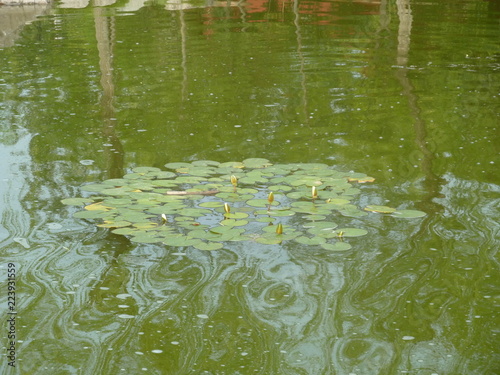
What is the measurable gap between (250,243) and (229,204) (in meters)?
0.66

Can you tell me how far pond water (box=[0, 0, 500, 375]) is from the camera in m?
4.16

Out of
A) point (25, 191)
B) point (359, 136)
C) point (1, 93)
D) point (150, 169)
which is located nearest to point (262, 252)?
point (150, 169)

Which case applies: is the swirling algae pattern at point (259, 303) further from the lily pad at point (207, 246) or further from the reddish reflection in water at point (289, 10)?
the reddish reflection in water at point (289, 10)

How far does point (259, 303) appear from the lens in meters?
4.60

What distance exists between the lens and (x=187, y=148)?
7.73 meters

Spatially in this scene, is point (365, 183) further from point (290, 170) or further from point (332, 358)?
point (332, 358)

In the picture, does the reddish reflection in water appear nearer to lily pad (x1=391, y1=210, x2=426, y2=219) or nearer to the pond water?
the pond water

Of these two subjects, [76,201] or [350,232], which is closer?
[350,232]

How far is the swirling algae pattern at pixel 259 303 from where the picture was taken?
158 inches

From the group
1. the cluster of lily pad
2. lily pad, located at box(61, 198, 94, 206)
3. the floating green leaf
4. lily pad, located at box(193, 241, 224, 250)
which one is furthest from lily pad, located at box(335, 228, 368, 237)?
lily pad, located at box(61, 198, 94, 206)

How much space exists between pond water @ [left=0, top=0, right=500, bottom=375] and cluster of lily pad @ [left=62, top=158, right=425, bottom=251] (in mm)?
99

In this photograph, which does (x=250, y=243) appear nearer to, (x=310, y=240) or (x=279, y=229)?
(x=279, y=229)

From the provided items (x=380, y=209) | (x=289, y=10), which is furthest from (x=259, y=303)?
(x=289, y=10)

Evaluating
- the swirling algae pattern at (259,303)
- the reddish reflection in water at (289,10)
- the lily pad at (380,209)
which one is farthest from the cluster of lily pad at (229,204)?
the reddish reflection in water at (289,10)
